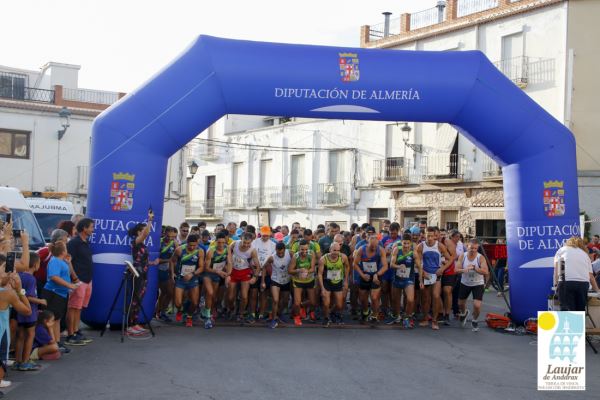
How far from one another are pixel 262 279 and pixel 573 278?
5.20m

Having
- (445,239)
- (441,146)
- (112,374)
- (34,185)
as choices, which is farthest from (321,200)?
(112,374)

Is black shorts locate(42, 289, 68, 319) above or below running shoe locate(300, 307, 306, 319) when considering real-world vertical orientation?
above

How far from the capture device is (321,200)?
115ft

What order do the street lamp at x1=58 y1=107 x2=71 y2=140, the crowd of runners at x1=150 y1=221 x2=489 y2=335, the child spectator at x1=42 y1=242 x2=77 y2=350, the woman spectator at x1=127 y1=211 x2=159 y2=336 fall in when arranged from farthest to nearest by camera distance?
the street lamp at x1=58 y1=107 x2=71 y2=140, the crowd of runners at x1=150 y1=221 x2=489 y2=335, the woman spectator at x1=127 y1=211 x2=159 y2=336, the child spectator at x1=42 y1=242 x2=77 y2=350

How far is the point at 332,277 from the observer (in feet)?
42.2

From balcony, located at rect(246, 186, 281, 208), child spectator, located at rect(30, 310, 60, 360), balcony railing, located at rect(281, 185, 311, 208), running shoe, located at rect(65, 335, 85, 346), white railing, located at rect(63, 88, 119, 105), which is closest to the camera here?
child spectator, located at rect(30, 310, 60, 360)

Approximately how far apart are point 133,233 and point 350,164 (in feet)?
75.6

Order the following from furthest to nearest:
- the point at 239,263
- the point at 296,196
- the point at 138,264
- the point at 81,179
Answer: the point at 296,196
the point at 81,179
the point at 239,263
the point at 138,264

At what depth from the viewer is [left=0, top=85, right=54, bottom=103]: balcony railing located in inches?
1283

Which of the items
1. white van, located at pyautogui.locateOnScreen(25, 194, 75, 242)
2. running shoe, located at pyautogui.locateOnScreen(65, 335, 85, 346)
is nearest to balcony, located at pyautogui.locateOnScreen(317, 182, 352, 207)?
white van, located at pyautogui.locateOnScreen(25, 194, 75, 242)

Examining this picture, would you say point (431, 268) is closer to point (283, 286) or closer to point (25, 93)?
point (283, 286)

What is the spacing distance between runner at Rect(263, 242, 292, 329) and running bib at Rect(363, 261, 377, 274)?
137 cm

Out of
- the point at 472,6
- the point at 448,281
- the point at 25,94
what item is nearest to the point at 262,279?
the point at 448,281

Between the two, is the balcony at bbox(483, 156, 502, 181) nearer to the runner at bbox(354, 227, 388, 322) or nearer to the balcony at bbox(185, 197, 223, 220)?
the runner at bbox(354, 227, 388, 322)
